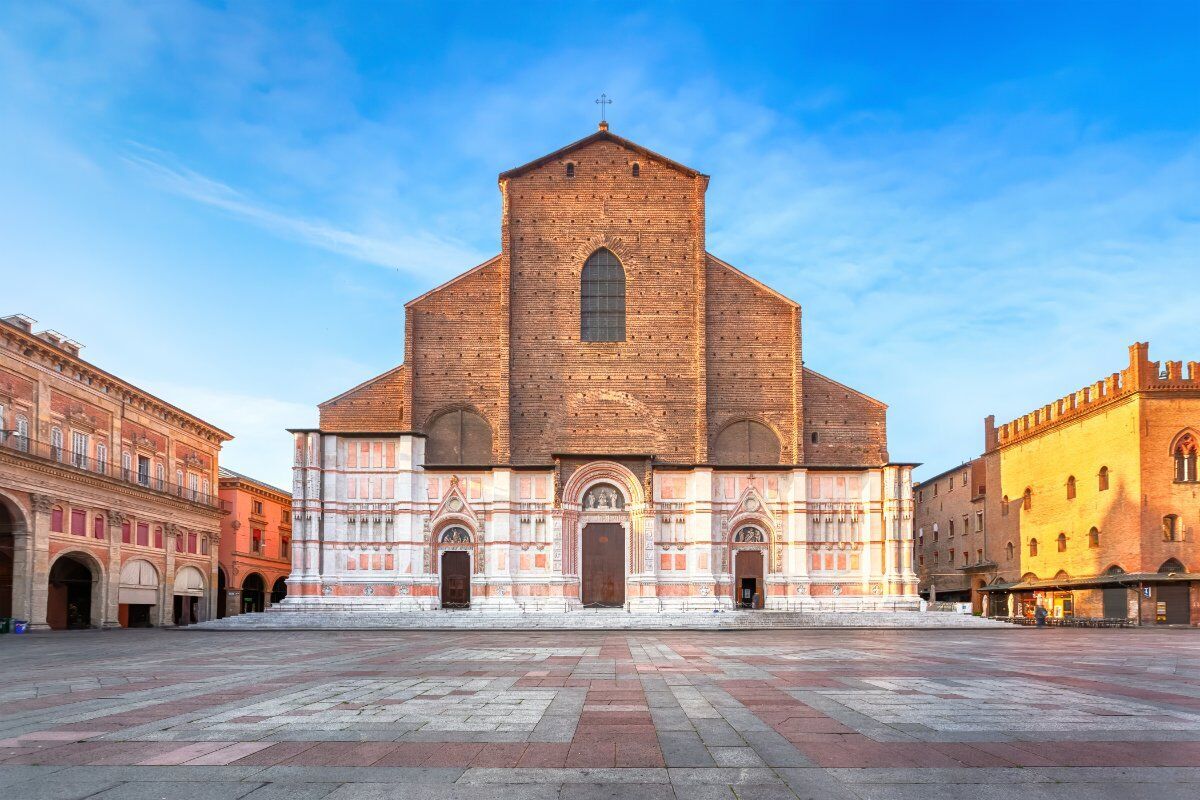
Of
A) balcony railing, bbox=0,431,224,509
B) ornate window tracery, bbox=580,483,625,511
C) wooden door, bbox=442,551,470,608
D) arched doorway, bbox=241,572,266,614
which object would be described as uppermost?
balcony railing, bbox=0,431,224,509

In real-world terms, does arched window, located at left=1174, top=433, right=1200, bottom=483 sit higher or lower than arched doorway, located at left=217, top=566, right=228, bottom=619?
higher

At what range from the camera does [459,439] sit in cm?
4262

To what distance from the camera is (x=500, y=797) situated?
6.64m

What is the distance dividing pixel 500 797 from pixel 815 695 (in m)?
6.64

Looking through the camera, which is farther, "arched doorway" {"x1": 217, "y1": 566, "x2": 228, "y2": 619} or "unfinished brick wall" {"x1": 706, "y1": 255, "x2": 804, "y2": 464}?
"arched doorway" {"x1": 217, "y1": 566, "x2": 228, "y2": 619}

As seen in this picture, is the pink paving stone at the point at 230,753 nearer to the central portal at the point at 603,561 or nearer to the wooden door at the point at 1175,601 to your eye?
the central portal at the point at 603,561

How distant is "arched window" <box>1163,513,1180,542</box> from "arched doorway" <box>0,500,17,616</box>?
4630 centimetres

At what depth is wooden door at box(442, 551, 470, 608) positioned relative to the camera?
4175 cm

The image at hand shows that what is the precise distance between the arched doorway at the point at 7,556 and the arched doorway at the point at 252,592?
21382 millimetres

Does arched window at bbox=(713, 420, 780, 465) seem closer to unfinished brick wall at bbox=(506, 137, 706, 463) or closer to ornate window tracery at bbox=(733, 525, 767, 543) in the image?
unfinished brick wall at bbox=(506, 137, 706, 463)

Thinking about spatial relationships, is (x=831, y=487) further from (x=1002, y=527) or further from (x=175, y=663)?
(x=175, y=663)

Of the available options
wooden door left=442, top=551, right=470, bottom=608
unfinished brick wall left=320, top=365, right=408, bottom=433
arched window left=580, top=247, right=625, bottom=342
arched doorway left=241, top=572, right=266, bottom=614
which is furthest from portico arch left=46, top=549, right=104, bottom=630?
arched window left=580, top=247, right=625, bottom=342

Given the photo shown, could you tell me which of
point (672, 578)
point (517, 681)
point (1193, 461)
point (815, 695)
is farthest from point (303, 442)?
point (1193, 461)

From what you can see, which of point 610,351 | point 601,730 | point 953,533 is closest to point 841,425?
point 610,351
